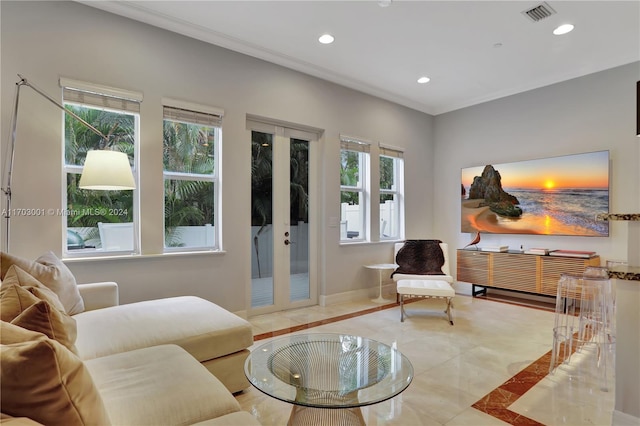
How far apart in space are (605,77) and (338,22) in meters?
3.51

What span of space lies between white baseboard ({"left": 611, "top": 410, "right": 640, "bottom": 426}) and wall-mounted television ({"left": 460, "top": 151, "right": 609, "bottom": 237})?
10.2ft

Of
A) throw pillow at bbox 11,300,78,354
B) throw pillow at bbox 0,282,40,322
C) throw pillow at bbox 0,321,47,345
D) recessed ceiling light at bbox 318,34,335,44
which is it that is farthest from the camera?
recessed ceiling light at bbox 318,34,335,44

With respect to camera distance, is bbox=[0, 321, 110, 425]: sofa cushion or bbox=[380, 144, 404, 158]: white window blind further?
bbox=[380, 144, 404, 158]: white window blind

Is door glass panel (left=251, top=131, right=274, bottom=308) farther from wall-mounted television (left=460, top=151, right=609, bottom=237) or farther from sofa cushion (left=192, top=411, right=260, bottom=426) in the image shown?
wall-mounted television (left=460, top=151, right=609, bottom=237)

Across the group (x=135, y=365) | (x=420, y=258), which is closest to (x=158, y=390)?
(x=135, y=365)

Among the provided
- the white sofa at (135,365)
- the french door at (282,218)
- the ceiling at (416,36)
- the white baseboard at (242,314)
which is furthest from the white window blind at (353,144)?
the white sofa at (135,365)

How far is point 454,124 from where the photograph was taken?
5.92 meters

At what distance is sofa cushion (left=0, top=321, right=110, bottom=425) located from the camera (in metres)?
0.75

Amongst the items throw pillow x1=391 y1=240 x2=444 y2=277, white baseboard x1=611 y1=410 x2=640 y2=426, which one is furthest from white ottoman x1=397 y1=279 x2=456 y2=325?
white baseboard x1=611 y1=410 x2=640 y2=426

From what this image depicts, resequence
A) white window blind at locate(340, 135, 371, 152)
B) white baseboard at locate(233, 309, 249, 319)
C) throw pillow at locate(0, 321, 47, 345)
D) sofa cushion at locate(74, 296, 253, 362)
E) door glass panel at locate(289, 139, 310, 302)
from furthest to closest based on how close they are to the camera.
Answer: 1. white window blind at locate(340, 135, 371, 152)
2. door glass panel at locate(289, 139, 310, 302)
3. white baseboard at locate(233, 309, 249, 319)
4. sofa cushion at locate(74, 296, 253, 362)
5. throw pillow at locate(0, 321, 47, 345)

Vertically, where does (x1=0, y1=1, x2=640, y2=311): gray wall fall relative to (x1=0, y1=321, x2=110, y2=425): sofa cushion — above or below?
above

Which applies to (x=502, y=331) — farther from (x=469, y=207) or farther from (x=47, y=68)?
(x=47, y=68)

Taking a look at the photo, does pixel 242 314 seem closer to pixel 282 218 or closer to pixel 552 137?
pixel 282 218

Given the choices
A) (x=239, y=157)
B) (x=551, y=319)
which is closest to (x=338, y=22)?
(x=239, y=157)
